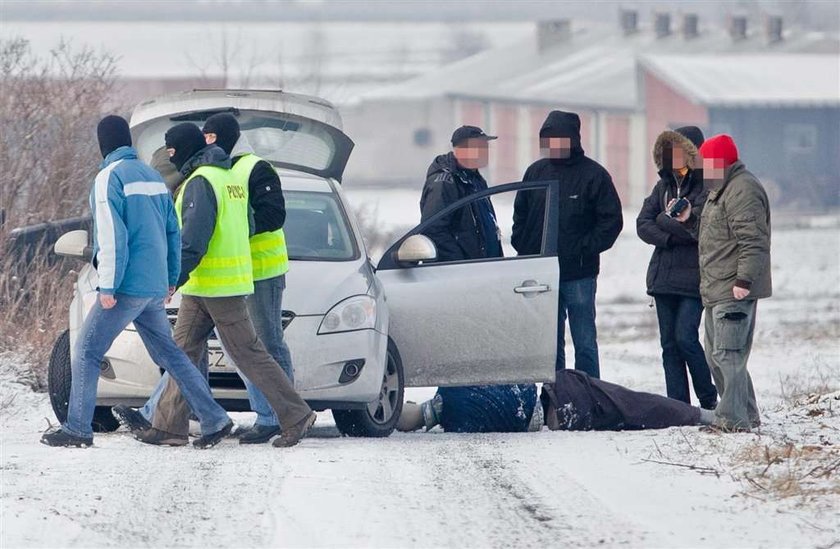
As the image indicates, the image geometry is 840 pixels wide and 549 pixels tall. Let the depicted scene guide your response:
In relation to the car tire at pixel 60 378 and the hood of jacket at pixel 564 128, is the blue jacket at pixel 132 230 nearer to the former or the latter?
the car tire at pixel 60 378

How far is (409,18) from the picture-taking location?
135m

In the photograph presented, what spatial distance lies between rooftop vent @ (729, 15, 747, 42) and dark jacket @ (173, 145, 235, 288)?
55863 millimetres

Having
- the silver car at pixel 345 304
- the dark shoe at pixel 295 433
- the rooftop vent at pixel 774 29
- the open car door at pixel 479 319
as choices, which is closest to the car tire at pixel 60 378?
the silver car at pixel 345 304

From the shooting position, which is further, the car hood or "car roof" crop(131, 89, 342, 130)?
"car roof" crop(131, 89, 342, 130)

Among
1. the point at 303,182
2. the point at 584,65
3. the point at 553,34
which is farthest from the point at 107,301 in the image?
the point at 553,34

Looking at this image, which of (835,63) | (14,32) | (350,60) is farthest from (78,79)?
(350,60)

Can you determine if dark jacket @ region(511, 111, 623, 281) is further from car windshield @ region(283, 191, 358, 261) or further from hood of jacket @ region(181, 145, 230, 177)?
hood of jacket @ region(181, 145, 230, 177)

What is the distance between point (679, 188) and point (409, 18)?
127 meters

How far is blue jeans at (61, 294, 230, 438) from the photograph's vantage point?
26.9 ft

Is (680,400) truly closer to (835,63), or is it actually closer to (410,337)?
A: (410,337)

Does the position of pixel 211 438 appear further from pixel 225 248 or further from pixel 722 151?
pixel 722 151

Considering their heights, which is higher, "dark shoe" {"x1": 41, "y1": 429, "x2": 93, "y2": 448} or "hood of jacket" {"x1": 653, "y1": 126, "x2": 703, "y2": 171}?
"hood of jacket" {"x1": 653, "y1": 126, "x2": 703, "y2": 171}

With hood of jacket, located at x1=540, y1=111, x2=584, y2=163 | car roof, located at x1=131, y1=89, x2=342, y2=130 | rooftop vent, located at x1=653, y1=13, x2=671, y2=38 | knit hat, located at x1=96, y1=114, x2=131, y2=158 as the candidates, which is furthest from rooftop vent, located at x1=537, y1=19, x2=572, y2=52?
knit hat, located at x1=96, y1=114, x2=131, y2=158

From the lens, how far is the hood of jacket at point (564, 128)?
1034 centimetres
